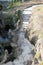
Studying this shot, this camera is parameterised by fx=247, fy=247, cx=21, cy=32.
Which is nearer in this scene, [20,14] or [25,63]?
[25,63]

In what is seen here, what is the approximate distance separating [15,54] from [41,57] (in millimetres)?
3565

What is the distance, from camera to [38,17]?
13.6 m

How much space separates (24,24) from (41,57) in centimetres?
679

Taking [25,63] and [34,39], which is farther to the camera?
[34,39]

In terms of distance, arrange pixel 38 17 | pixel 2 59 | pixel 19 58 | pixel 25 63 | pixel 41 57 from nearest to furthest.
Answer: pixel 41 57 → pixel 25 63 → pixel 19 58 → pixel 2 59 → pixel 38 17

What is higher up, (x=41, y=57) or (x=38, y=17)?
(x=41, y=57)

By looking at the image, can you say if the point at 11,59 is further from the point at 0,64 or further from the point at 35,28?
the point at 35,28

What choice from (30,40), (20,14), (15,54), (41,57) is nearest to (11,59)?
(15,54)

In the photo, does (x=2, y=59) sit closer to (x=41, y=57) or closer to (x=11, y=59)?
(x=11, y=59)

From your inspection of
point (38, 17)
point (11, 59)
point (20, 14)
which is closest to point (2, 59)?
point (11, 59)

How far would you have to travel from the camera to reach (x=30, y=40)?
38.3ft

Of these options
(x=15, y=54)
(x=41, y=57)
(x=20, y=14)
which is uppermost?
(x=41, y=57)

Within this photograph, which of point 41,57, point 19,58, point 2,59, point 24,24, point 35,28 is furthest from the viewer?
point 24,24

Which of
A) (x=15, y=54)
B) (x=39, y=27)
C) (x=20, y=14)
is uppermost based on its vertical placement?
(x=39, y=27)
